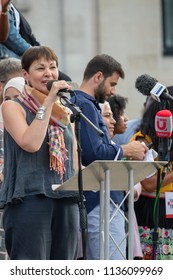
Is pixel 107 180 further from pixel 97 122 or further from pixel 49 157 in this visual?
pixel 97 122

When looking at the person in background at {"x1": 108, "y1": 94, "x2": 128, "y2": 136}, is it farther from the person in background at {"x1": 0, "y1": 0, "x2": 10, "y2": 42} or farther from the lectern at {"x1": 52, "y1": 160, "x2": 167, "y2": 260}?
the lectern at {"x1": 52, "y1": 160, "x2": 167, "y2": 260}

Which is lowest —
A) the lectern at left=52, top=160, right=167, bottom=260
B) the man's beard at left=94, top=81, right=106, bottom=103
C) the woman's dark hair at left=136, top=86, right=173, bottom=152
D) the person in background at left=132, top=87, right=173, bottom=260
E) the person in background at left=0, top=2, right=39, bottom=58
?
the person in background at left=132, top=87, right=173, bottom=260

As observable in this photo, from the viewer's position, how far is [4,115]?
8984mm

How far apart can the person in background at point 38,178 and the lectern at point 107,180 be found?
17 cm

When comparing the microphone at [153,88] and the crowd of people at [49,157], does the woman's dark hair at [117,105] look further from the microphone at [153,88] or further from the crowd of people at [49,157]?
the microphone at [153,88]

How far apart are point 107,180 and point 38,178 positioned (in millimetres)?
456

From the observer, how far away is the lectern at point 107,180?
8.72m

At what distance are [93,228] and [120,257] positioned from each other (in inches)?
11.3

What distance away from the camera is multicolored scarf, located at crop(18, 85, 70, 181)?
29.3 feet

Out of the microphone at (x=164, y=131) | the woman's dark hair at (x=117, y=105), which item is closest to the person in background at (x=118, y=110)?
the woman's dark hair at (x=117, y=105)

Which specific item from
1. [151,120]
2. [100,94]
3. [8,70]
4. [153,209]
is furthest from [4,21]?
[153,209]

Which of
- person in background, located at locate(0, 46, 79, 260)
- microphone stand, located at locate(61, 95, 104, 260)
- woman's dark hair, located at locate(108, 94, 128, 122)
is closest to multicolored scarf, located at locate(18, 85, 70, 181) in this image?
person in background, located at locate(0, 46, 79, 260)

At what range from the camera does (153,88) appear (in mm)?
9469

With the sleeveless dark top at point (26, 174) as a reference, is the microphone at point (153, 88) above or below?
above
